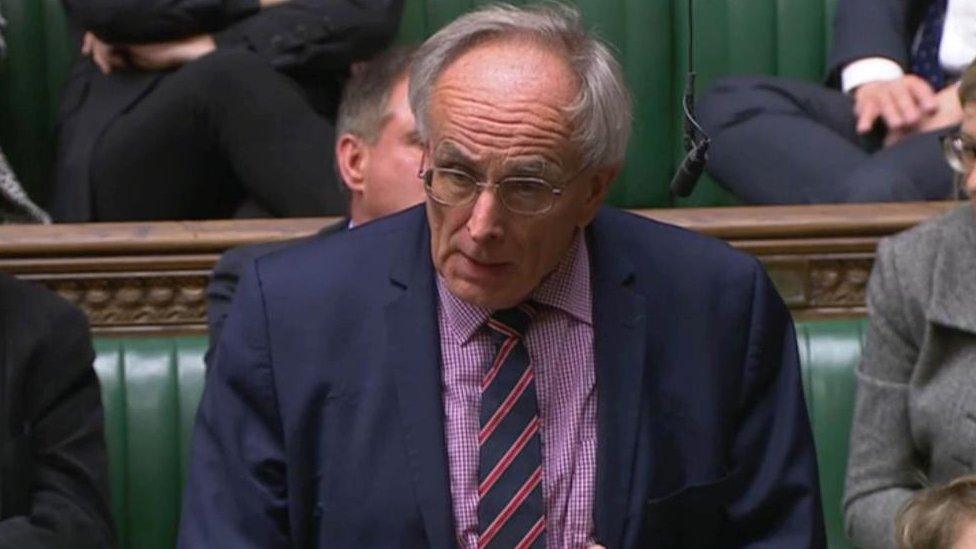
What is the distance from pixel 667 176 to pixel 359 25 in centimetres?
56

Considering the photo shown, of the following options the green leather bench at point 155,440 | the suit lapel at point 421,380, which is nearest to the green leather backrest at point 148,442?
the green leather bench at point 155,440

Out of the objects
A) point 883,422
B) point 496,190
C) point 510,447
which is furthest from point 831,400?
point 496,190

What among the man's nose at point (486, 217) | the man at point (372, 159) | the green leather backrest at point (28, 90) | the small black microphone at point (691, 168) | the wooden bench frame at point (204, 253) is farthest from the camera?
the green leather backrest at point (28, 90)

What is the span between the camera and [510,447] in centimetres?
177

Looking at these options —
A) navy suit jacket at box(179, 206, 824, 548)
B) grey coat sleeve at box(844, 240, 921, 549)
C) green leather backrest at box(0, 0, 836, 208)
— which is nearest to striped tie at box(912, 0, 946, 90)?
green leather backrest at box(0, 0, 836, 208)

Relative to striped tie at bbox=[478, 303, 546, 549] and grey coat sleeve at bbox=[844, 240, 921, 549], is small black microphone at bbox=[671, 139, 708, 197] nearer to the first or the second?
grey coat sleeve at bbox=[844, 240, 921, 549]

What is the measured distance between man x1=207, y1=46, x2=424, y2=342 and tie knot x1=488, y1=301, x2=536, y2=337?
75 centimetres

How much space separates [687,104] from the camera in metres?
2.20

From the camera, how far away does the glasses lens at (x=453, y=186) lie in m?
1.70

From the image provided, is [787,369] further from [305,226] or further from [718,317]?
[305,226]

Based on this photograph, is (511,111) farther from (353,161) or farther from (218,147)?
(218,147)

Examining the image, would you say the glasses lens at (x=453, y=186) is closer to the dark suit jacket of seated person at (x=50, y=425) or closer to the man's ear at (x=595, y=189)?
the man's ear at (x=595, y=189)

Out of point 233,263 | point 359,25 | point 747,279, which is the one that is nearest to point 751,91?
point 359,25

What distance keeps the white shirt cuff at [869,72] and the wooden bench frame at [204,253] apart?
0.30m
